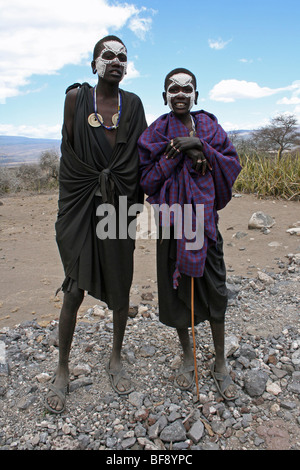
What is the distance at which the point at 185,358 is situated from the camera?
2611 millimetres

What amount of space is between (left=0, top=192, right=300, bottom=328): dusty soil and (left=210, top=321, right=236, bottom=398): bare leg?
5.14ft

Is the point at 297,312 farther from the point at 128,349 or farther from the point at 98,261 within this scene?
the point at 98,261

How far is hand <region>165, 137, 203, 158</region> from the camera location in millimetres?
2125

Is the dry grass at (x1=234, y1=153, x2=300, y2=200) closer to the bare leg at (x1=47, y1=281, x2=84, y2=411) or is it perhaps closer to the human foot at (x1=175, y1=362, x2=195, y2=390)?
the human foot at (x1=175, y1=362, x2=195, y2=390)

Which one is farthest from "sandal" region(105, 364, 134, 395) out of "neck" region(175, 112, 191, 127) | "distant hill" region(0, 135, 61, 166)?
"distant hill" region(0, 135, 61, 166)

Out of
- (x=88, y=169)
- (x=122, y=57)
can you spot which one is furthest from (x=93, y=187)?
(x=122, y=57)

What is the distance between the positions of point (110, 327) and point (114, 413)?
99 cm

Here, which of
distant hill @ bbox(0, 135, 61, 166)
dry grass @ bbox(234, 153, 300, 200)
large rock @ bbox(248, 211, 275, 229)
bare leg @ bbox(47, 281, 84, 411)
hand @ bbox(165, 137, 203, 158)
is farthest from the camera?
distant hill @ bbox(0, 135, 61, 166)

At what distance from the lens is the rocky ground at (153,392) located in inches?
83.7

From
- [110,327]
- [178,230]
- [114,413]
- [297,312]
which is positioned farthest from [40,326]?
[297,312]

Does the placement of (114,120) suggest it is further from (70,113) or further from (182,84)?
(182,84)

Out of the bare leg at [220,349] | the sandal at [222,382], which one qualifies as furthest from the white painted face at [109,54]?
the sandal at [222,382]

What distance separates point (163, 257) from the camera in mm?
2348
